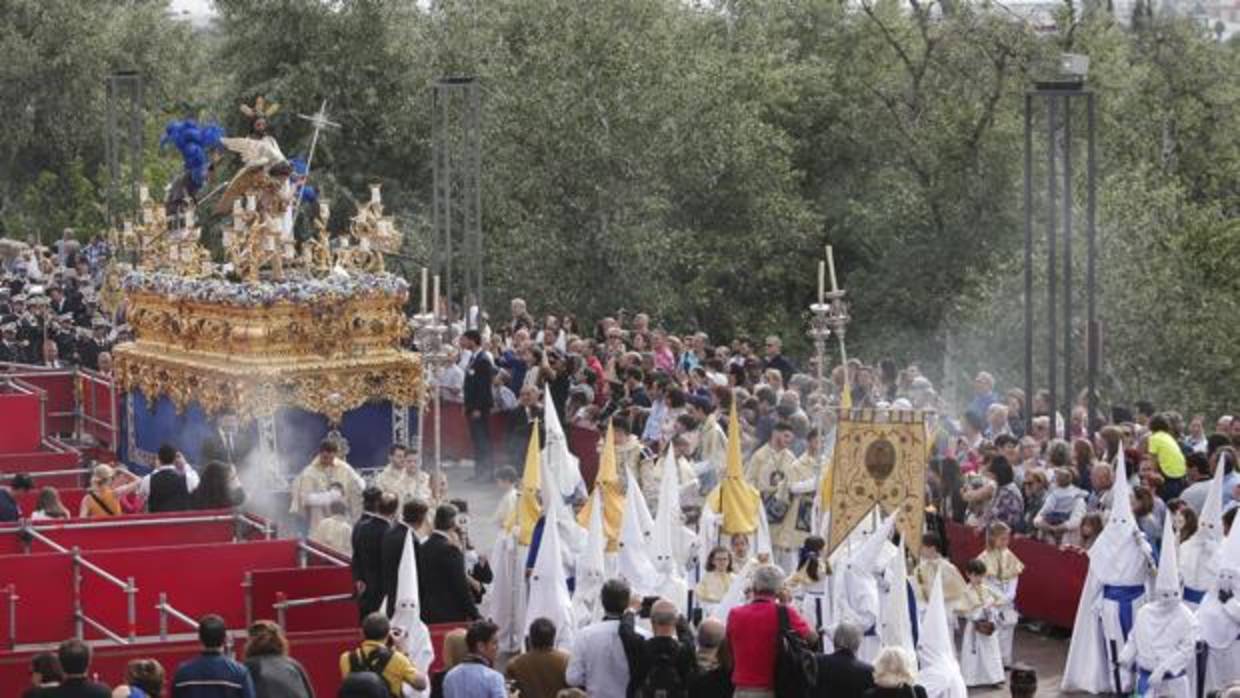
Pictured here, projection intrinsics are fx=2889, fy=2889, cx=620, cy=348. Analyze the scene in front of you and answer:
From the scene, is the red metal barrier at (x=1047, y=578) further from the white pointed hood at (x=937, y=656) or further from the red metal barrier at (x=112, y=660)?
the red metal barrier at (x=112, y=660)

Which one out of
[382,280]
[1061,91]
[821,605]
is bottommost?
[821,605]

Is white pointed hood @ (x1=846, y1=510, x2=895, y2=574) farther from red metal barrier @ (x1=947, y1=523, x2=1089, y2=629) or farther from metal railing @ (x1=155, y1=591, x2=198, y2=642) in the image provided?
metal railing @ (x1=155, y1=591, x2=198, y2=642)

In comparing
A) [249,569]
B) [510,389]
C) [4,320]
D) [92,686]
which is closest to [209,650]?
[92,686]

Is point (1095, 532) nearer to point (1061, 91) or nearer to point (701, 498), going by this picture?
point (701, 498)

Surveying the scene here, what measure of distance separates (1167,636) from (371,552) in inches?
224

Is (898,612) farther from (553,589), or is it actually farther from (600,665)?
(553,589)

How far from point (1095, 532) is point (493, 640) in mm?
6791

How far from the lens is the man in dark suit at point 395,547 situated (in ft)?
66.4

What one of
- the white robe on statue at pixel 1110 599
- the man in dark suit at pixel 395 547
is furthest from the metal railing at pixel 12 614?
the white robe on statue at pixel 1110 599

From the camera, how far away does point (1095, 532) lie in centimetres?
2198

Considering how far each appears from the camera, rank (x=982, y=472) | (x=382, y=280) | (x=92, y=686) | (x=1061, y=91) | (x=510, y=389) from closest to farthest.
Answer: (x=92, y=686) < (x=982, y=472) < (x=1061, y=91) < (x=382, y=280) < (x=510, y=389)

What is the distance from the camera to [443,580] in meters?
20.5

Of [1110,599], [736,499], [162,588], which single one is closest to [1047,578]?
[1110,599]

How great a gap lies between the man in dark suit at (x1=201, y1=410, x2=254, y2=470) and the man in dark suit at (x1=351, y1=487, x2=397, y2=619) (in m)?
7.18
